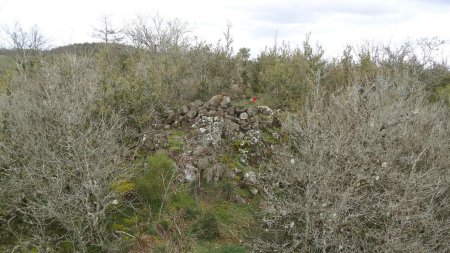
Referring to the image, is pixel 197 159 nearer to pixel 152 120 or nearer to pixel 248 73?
pixel 152 120

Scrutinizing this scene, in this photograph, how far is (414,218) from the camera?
5480 millimetres

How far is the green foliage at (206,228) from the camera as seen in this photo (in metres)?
6.34

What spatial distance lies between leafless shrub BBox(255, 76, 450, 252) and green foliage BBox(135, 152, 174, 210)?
200 centimetres

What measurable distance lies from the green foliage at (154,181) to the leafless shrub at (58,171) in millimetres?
479

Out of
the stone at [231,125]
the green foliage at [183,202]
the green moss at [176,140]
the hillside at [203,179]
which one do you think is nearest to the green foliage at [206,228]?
the hillside at [203,179]

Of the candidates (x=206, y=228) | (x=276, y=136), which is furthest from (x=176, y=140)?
(x=206, y=228)

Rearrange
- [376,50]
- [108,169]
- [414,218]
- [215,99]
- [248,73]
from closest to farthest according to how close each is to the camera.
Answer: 1. [414,218]
2. [108,169]
3. [215,99]
4. [248,73]
5. [376,50]

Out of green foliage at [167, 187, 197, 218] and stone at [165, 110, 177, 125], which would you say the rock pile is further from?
green foliage at [167, 187, 197, 218]

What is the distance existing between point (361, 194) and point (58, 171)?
4780 millimetres

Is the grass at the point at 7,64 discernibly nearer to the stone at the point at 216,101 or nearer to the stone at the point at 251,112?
the stone at the point at 216,101

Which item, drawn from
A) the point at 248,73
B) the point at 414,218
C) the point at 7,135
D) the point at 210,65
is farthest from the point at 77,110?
the point at 248,73

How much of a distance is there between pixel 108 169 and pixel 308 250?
332 centimetres

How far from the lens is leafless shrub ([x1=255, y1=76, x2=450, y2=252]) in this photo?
541 cm

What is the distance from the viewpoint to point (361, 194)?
588 cm
